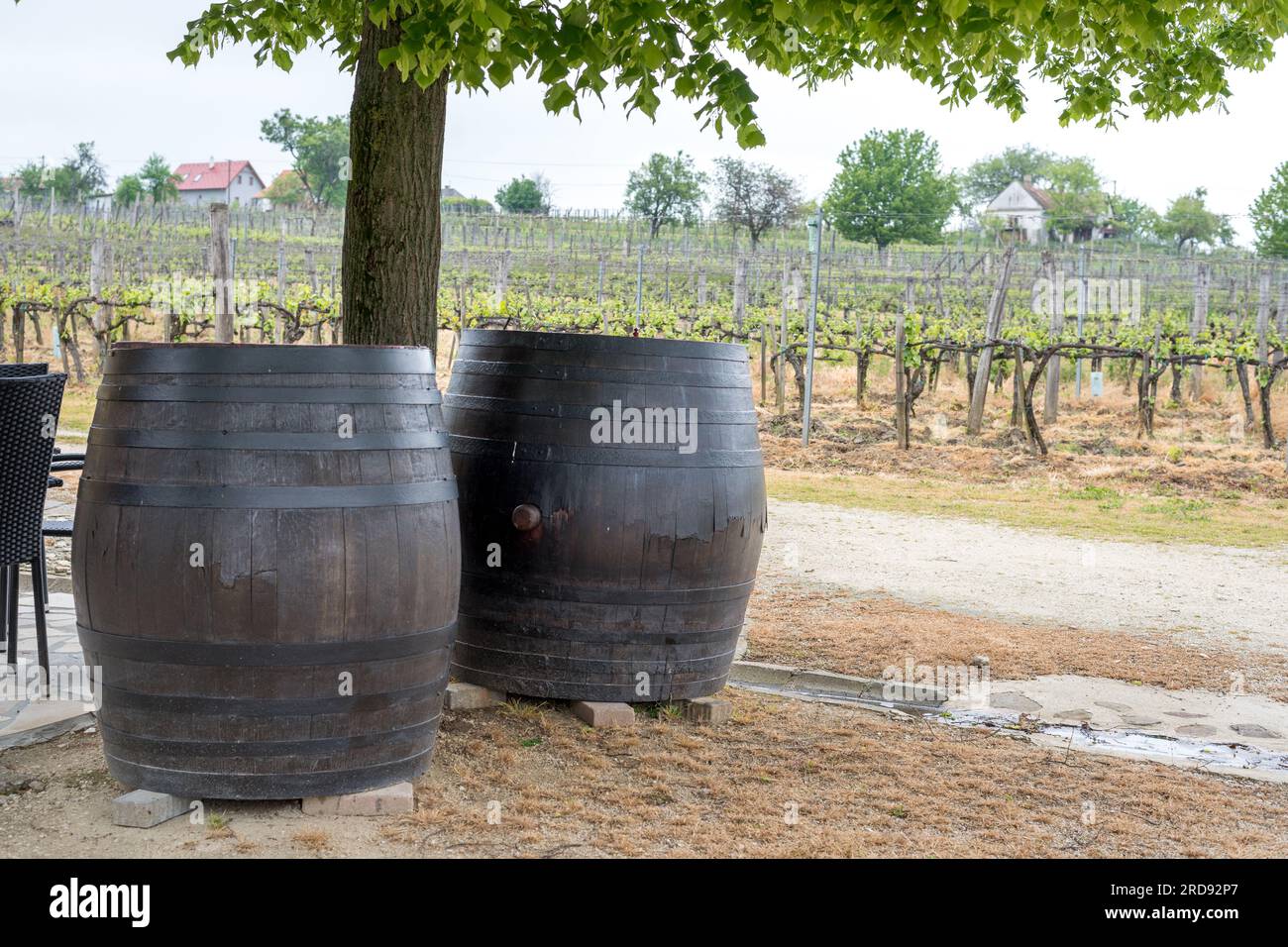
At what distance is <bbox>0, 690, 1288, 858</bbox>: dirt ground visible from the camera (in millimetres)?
3168

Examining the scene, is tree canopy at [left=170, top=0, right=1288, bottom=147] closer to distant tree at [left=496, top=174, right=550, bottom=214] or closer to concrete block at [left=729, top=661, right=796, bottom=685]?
Result: concrete block at [left=729, top=661, right=796, bottom=685]

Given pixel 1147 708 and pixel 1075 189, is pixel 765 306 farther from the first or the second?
pixel 1075 189

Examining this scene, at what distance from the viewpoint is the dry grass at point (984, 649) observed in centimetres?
548

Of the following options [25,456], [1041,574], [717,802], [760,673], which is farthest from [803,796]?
[1041,574]

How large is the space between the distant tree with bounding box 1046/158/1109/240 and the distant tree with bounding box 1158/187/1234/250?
→ 5.20 m

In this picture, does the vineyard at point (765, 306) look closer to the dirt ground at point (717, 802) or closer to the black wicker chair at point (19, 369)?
the black wicker chair at point (19, 369)

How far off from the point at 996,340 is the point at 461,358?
41.3 feet

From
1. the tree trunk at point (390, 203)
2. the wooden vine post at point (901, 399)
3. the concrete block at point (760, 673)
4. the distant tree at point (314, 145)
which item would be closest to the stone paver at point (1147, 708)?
the concrete block at point (760, 673)

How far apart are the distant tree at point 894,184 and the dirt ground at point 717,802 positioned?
62.2 metres

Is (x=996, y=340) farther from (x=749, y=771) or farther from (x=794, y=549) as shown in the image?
(x=749, y=771)

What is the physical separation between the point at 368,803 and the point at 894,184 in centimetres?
6904

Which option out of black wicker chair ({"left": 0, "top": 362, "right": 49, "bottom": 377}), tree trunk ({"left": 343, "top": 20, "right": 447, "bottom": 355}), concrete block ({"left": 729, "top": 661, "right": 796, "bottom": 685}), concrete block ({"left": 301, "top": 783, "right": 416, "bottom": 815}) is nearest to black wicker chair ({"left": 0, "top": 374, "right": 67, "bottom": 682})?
black wicker chair ({"left": 0, "top": 362, "right": 49, "bottom": 377})

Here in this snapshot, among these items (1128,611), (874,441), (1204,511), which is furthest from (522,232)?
(1128,611)

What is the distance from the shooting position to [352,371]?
10.4ft
